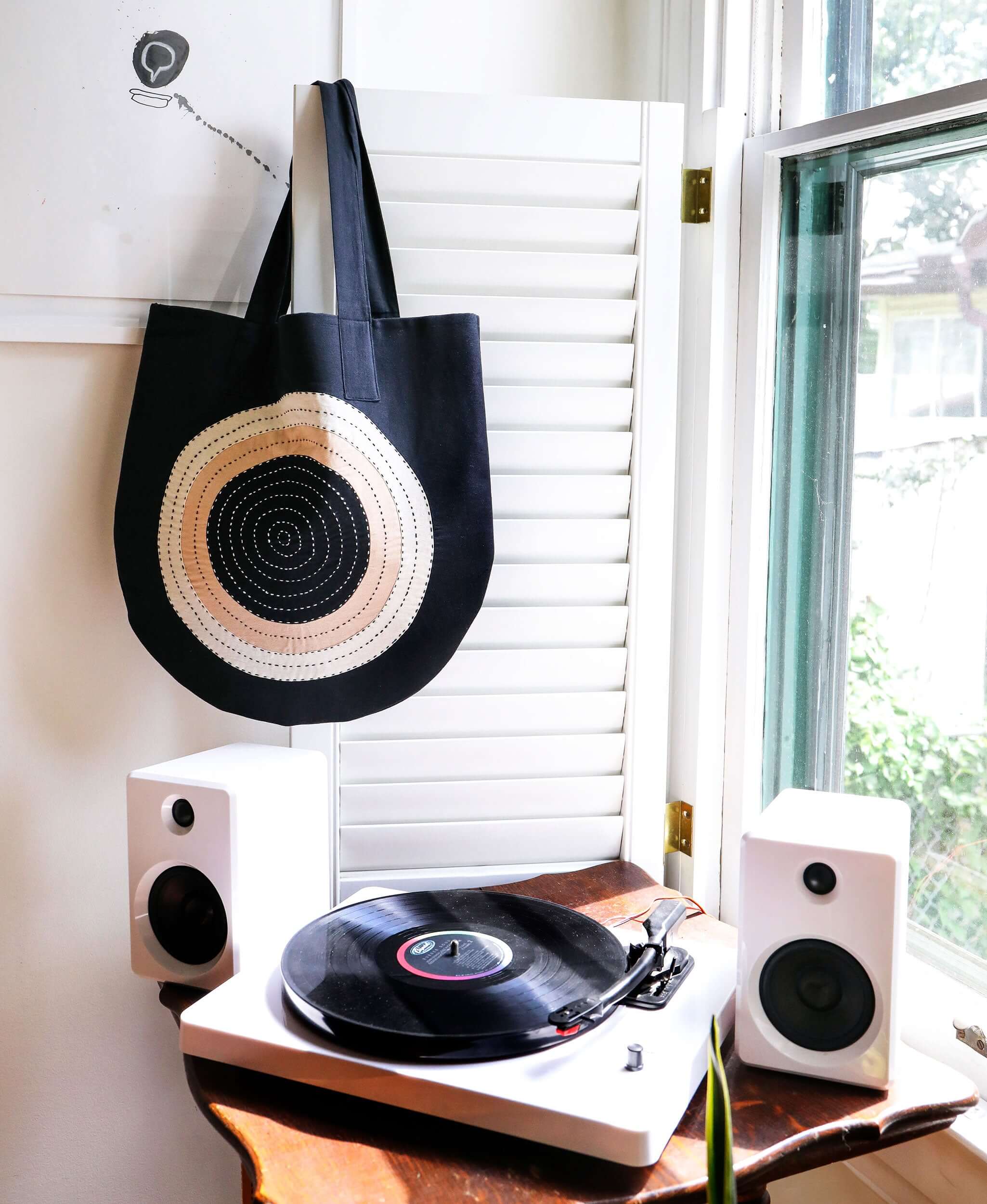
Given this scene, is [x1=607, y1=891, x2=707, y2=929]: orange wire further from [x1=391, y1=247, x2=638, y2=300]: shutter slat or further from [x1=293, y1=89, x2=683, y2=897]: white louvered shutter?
[x1=391, y1=247, x2=638, y2=300]: shutter slat

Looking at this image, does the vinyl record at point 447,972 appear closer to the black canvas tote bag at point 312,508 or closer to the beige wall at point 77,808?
the black canvas tote bag at point 312,508

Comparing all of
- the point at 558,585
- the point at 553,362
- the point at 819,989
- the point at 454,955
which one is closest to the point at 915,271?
the point at 553,362

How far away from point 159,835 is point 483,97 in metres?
0.89

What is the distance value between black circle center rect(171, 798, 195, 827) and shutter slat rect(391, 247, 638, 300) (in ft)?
2.04

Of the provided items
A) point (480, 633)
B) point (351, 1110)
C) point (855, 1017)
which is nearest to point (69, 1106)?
point (351, 1110)

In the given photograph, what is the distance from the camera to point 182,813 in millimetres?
955

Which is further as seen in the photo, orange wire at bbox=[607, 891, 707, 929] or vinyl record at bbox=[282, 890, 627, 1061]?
orange wire at bbox=[607, 891, 707, 929]

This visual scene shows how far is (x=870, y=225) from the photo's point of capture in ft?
3.52

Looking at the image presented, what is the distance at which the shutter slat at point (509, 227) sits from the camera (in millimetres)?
1127

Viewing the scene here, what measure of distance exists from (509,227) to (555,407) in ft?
0.70

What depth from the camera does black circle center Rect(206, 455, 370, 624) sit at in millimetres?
1051

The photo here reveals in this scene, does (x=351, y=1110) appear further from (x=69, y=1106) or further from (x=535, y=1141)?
(x=69, y=1106)

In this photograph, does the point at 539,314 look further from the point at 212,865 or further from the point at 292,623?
the point at 212,865

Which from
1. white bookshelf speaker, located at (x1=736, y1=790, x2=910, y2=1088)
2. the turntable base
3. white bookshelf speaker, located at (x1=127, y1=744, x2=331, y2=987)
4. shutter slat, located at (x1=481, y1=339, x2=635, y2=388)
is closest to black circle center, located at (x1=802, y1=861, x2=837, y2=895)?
white bookshelf speaker, located at (x1=736, y1=790, x2=910, y2=1088)
